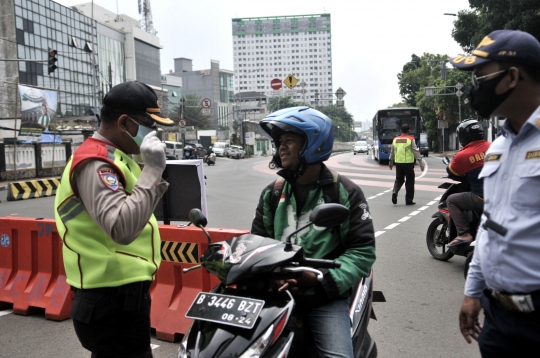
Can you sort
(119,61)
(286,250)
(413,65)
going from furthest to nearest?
(119,61)
(413,65)
(286,250)

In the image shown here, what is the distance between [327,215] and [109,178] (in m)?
0.95

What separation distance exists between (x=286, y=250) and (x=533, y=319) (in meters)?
0.96

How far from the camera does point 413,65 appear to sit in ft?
258

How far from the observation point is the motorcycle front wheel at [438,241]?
290 inches

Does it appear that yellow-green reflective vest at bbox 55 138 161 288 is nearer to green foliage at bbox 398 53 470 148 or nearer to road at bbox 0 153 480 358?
road at bbox 0 153 480 358

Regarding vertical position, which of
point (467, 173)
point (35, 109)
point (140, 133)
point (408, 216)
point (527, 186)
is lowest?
point (408, 216)

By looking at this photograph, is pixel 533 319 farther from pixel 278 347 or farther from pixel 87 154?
pixel 87 154

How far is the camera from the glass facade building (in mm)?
61438

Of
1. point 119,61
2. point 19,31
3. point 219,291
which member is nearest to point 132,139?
point 219,291

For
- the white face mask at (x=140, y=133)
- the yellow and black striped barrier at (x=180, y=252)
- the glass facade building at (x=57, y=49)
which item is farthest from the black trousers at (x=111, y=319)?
the glass facade building at (x=57, y=49)

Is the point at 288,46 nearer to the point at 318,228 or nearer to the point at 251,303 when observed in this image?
the point at 318,228

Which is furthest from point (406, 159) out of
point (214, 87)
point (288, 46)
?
point (288, 46)

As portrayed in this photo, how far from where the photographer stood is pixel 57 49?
70562 mm

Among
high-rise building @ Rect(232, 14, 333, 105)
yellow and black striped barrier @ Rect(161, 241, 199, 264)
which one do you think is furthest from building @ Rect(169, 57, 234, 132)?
yellow and black striped barrier @ Rect(161, 241, 199, 264)
